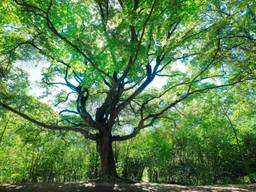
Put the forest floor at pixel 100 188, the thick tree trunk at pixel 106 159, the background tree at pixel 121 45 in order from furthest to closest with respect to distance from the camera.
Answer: the thick tree trunk at pixel 106 159 < the forest floor at pixel 100 188 < the background tree at pixel 121 45

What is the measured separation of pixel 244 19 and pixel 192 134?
22.5ft

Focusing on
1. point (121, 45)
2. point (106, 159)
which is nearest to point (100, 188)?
point (106, 159)

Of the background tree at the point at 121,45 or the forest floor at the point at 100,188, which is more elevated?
the background tree at the point at 121,45

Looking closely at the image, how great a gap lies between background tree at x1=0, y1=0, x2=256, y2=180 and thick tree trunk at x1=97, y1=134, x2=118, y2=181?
0.04 metres

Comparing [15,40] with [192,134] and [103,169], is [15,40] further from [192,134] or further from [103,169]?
[192,134]

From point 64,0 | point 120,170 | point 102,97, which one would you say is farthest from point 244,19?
point 120,170

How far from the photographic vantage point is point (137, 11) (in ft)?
25.0

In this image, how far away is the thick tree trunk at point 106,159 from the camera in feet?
34.6

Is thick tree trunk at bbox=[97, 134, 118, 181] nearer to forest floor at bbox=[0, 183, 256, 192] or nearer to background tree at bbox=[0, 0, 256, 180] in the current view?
background tree at bbox=[0, 0, 256, 180]

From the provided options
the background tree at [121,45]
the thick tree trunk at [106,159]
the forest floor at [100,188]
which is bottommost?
the forest floor at [100,188]

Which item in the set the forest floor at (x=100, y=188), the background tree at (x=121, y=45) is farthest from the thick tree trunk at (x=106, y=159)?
the forest floor at (x=100, y=188)

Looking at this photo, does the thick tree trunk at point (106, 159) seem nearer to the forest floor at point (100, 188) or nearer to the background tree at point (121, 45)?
the background tree at point (121, 45)

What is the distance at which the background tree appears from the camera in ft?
25.1

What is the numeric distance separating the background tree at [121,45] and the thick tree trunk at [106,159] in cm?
4
